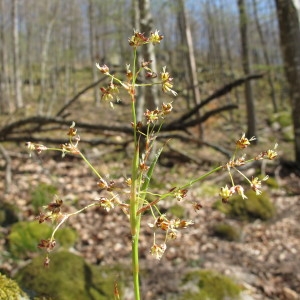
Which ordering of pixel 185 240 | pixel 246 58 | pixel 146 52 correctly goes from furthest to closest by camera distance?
pixel 246 58 → pixel 146 52 → pixel 185 240

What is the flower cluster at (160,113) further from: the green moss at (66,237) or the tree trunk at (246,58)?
the tree trunk at (246,58)

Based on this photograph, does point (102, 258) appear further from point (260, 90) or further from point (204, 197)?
point (260, 90)

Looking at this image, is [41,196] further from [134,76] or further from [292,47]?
[292,47]

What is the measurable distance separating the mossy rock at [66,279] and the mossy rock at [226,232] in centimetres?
246

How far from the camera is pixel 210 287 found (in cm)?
334

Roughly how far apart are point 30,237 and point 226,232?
278 cm

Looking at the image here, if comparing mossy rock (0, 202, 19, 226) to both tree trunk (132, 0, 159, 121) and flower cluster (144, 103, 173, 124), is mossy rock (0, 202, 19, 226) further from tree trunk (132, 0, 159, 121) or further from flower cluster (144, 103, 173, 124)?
flower cluster (144, 103, 173, 124)

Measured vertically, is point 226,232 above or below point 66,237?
below

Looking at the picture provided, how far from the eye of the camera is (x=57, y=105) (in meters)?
27.2

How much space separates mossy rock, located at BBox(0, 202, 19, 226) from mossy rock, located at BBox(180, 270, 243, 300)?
8.97ft

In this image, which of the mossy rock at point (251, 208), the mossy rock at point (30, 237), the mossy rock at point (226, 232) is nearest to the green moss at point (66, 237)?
the mossy rock at point (30, 237)

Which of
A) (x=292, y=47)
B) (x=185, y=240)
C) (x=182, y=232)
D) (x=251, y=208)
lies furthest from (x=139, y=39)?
(x=292, y=47)

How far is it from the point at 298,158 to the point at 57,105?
21889 millimetres

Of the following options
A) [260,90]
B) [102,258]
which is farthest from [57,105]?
[102,258]
